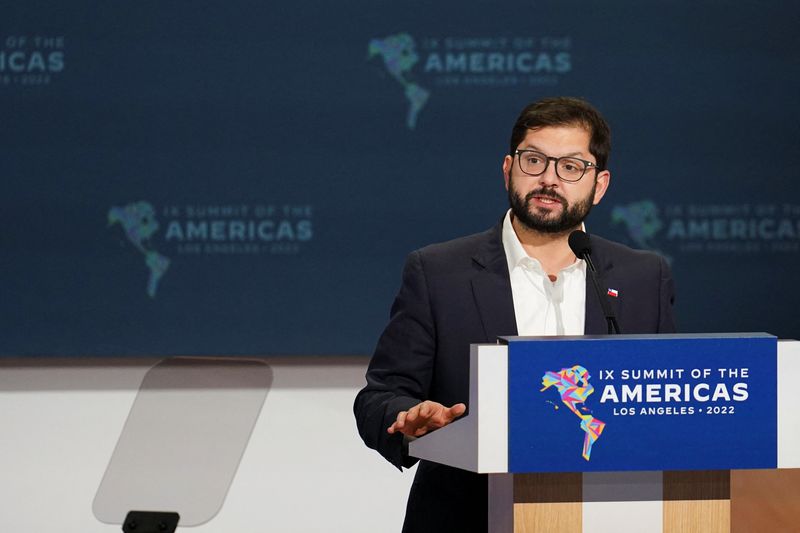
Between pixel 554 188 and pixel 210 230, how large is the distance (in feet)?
7.47

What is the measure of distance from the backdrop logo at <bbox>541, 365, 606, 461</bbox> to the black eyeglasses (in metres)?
0.67

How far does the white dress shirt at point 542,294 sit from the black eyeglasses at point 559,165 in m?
0.14

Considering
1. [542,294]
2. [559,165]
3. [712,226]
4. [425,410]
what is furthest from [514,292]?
[712,226]

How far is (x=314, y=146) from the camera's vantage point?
4.06m

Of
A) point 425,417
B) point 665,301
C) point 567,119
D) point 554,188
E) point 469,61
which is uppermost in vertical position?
point 469,61

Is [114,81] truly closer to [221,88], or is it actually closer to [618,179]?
[221,88]

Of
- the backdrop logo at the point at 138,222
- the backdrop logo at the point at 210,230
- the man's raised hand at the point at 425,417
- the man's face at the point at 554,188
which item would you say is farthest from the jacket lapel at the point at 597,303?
the backdrop logo at the point at 138,222

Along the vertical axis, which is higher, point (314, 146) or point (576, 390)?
point (314, 146)

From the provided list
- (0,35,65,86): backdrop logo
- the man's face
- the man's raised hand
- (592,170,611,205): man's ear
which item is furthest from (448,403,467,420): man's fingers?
(0,35,65,86): backdrop logo

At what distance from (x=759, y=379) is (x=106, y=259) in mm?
3036

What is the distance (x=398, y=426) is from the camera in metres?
1.67

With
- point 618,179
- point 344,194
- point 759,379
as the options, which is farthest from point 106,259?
point 759,379

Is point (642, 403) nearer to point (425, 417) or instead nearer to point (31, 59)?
point (425, 417)

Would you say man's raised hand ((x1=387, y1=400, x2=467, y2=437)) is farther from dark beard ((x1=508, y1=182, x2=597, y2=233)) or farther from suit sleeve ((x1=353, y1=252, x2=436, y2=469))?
Answer: dark beard ((x1=508, y1=182, x2=597, y2=233))
